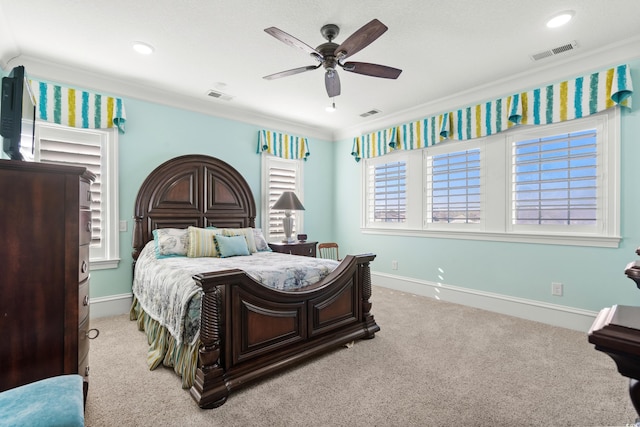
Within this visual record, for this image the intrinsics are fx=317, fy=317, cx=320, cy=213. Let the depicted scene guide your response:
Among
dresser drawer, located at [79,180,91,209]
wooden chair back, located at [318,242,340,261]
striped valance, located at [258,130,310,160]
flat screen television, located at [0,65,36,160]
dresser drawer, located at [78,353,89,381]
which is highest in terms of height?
striped valance, located at [258,130,310,160]

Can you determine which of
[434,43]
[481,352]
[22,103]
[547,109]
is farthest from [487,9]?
[22,103]

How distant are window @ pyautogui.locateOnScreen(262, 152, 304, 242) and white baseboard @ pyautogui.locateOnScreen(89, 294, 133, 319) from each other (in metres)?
1.98

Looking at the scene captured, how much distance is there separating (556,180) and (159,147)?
4.56 metres

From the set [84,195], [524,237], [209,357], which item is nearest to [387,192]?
[524,237]

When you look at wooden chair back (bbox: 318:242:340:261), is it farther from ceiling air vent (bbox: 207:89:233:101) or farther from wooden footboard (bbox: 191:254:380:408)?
ceiling air vent (bbox: 207:89:233:101)

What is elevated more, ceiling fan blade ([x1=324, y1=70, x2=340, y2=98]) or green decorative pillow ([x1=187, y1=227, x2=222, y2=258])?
ceiling fan blade ([x1=324, y1=70, x2=340, y2=98])

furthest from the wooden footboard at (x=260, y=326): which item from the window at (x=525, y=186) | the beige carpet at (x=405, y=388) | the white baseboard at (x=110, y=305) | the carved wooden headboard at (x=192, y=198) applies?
the white baseboard at (x=110, y=305)

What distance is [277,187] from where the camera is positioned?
512 centimetres

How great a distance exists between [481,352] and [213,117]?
13.8 feet

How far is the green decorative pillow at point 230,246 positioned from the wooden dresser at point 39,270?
1811mm

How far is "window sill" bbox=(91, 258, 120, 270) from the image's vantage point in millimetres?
3512

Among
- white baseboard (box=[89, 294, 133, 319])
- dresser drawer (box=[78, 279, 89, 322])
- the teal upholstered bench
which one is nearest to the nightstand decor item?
white baseboard (box=[89, 294, 133, 319])

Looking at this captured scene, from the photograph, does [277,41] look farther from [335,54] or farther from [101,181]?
[101,181]

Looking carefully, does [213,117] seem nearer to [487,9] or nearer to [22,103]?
[22,103]
